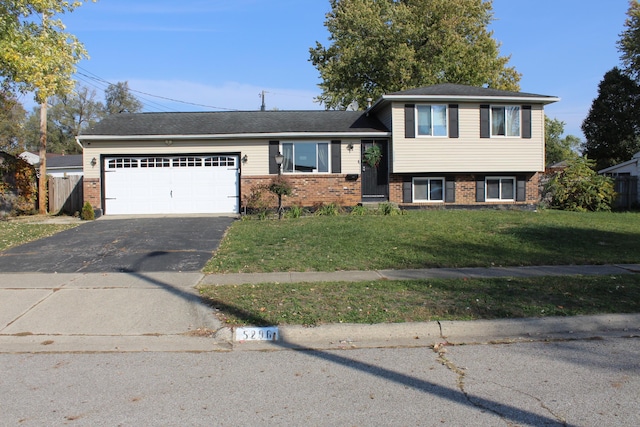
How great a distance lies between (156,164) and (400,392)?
54.8ft

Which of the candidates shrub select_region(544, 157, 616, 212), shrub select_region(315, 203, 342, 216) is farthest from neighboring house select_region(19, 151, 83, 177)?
shrub select_region(544, 157, 616, 212)

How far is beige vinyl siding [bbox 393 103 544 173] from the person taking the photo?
1953 centimetres

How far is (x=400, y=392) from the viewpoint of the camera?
4500 mm

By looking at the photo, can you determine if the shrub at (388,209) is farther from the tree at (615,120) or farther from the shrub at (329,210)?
the tree at (615,120)

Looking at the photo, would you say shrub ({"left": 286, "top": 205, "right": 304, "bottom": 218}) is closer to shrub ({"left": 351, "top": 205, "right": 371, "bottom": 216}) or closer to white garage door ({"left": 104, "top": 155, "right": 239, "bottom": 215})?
shrub ({"left": 351, "top": 205, "right": 371, "bottom": 216})

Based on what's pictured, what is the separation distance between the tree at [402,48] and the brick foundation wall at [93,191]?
1872 centimetres

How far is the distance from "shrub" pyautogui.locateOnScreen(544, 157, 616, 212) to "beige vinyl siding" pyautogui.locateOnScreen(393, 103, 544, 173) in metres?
1.91

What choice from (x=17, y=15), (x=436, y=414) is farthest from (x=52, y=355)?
(x=17, y=15)

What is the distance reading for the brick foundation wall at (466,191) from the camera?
20.1m

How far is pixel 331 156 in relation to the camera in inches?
773

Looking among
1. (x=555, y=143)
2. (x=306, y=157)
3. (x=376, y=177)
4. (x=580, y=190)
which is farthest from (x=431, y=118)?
(x=555, y=143)

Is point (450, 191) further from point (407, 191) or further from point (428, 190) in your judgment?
point (407, 191)

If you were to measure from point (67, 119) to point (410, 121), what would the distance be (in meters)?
53.9

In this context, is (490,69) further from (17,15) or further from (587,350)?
(587,350)
